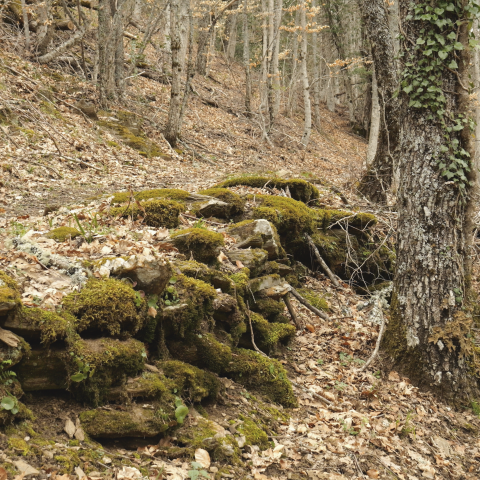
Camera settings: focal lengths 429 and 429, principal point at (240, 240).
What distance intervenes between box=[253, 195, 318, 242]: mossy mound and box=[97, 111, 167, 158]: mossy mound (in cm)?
651

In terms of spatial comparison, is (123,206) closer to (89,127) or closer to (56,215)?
(56,215)

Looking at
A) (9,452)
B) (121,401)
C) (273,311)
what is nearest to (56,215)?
(273,311)

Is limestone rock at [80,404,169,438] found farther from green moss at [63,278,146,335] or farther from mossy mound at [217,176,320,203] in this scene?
mossy mound at [217,176,320,203]

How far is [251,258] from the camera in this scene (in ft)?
18.1

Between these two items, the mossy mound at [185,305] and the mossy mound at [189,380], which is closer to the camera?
the mossy mound at [189,380]

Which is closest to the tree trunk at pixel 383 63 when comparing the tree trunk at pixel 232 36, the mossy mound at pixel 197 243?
the mossy mound at pixel 197 243

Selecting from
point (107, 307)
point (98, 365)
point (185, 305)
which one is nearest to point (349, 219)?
point (185, 305)

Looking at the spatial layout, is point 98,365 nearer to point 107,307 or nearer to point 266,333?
point 107,307

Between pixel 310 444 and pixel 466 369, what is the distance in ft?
7.79

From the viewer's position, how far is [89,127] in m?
12.2

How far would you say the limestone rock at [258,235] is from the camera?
5.90 meters

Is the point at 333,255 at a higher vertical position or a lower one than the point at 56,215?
lower

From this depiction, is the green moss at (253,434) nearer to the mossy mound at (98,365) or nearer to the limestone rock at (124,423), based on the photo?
the limestone rock at (124,423)

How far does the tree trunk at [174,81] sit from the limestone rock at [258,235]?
27.0 feet
